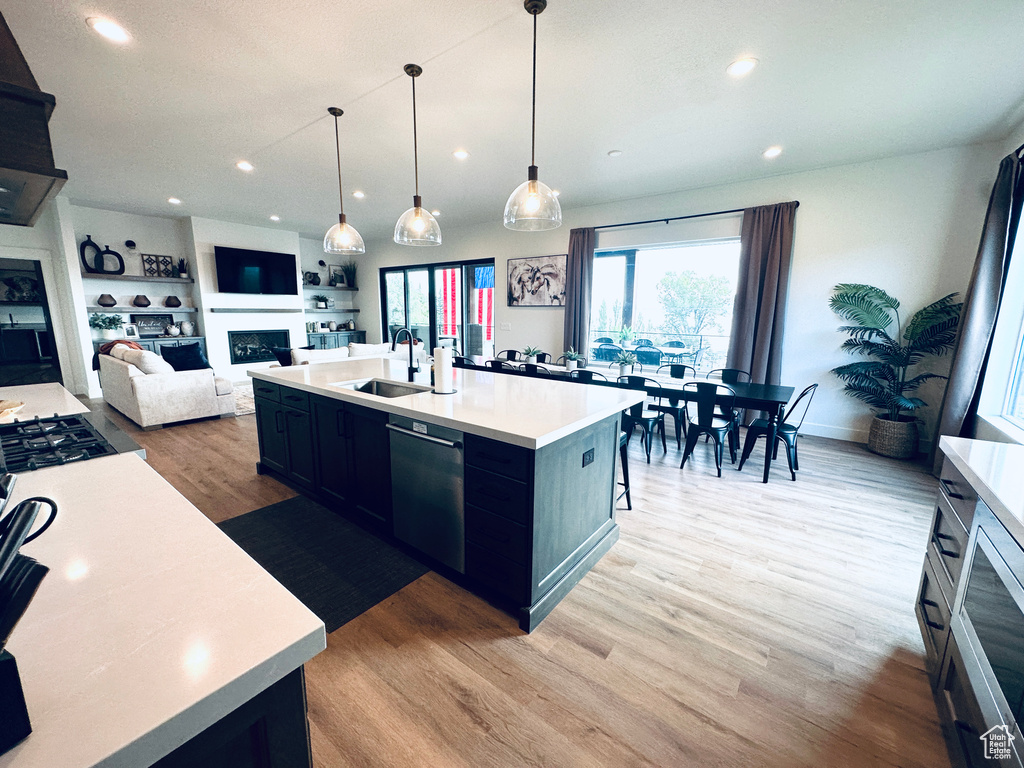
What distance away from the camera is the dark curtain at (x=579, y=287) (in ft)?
19.0

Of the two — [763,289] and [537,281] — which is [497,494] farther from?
[537,281]

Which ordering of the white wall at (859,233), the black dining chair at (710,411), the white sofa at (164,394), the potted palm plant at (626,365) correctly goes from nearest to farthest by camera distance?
1. the black dining chair at (710,411)
2. the white wall at (859,233)
3. the potted palm plant at (626,365)
4. the white sofa at (164,394)

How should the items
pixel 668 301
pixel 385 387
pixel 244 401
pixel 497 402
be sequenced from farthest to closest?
pixel 244 401 < pixel 668 301 < pixel 385 387 < pixel 497 402

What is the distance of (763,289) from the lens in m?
4.63

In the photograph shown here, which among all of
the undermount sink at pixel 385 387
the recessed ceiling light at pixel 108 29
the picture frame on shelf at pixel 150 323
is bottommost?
the undermount sink at pixel 385 387

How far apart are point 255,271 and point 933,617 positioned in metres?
9.03

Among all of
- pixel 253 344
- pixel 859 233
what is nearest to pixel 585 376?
pixel 859 233

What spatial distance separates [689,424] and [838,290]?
221 centimetres

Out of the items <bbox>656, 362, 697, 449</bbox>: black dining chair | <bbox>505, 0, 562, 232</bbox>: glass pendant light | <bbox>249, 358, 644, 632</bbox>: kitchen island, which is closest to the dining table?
<bbox>656, 362, 697, 449</bbox>: black dining chair

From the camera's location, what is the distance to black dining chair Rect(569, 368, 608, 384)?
3.91 meters

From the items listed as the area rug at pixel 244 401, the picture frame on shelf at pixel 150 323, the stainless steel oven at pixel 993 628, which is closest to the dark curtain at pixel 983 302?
the stainless steel oven at pixel 993 628

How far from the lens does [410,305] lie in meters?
8.71

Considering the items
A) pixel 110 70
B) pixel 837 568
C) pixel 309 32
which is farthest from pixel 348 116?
pixel 837 568

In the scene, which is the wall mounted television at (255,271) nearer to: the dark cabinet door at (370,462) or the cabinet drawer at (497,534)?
the dark cabinet door at (370,462)
